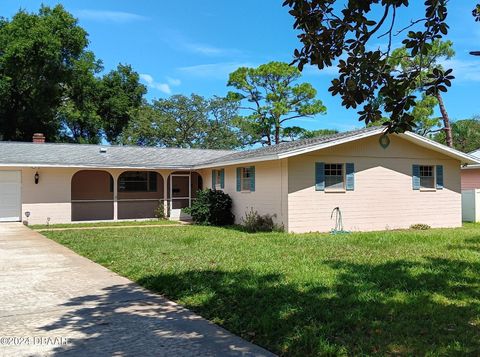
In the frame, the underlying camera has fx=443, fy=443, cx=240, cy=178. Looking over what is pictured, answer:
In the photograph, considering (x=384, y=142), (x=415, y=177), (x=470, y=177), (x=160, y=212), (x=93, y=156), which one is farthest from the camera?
(x=470, y=177)

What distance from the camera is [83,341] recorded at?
4.45 metres

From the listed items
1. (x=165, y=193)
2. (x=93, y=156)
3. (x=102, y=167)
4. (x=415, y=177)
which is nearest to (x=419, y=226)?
(x=415, y=177)

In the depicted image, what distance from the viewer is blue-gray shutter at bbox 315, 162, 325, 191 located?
48.5 feet

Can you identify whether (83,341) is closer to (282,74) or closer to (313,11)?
(313,11)

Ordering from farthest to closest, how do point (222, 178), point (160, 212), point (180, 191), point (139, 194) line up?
point (180, 191) → point (139, 194) → point (160, 212) → point (222, 178)

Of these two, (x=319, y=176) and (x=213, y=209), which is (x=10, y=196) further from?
(x=319, y=176)

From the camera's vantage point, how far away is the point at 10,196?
19.0 metres

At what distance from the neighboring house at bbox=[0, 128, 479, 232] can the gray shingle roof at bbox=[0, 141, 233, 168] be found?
0.05m

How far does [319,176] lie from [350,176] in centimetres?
125

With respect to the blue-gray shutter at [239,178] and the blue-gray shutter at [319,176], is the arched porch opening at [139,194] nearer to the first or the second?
the blue-gray shutter at [239,178]

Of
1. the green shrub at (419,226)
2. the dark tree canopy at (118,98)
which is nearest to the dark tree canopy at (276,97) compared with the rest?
the dark tree canopy at (118,98)

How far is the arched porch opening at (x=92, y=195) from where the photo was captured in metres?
20.7

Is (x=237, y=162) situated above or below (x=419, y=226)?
above

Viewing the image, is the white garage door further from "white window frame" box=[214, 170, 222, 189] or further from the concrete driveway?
the concrete driveway
